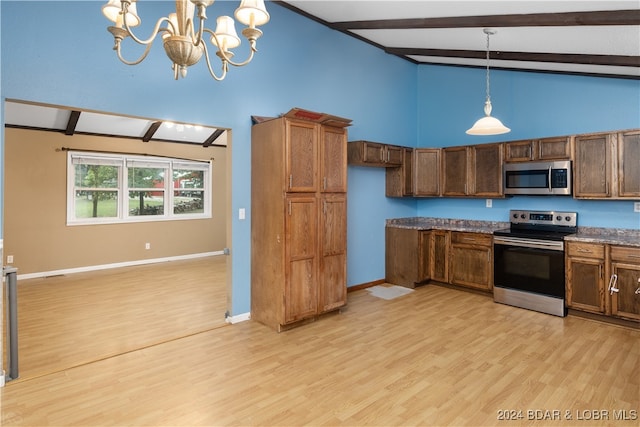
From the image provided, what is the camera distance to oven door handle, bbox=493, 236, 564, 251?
13.1 ft

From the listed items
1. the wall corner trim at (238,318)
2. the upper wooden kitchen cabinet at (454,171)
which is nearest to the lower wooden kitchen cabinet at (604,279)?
the upper wooden kitchen cabinet at (454,171)

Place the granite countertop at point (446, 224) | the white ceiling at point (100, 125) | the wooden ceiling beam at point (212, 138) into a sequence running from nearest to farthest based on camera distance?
the granite countertop at point (446, 224) < the white ceiling at point (100, 125) < the wooden ceiling beam at point (212, 138)

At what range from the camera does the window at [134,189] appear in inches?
256

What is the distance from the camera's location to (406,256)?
5.29 metres

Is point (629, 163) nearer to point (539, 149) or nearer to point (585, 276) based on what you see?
point (539, 149)

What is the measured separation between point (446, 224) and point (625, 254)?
239 cm

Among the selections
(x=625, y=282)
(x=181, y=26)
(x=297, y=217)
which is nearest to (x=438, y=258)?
(x=625, y=282)

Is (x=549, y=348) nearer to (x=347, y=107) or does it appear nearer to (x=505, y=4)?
(x=505, y=4)

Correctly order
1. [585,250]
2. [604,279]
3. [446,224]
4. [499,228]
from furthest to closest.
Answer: [446,224] → [499,228] → [585,250] → [604,279]

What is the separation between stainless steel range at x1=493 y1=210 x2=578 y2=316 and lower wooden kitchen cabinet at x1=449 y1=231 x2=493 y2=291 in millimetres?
216

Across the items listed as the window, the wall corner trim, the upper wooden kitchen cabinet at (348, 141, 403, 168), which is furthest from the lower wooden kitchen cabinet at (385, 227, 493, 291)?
the window

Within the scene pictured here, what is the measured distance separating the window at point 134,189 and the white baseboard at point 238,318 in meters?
4.30

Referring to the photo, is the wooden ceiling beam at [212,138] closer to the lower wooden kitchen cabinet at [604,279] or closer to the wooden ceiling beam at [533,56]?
the wooden ceiling beam at [533,56]

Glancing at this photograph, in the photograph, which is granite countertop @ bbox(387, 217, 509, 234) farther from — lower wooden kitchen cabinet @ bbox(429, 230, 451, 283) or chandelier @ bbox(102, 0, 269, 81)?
chandelier @ bbox(102, 0, 269, 81)
